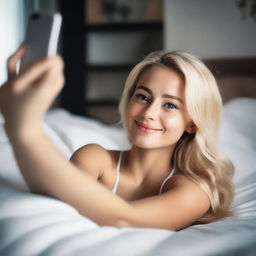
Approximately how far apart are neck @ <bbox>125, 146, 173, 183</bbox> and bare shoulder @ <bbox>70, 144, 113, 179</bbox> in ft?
0.20

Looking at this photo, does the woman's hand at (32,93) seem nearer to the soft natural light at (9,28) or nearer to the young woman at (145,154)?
the young woman at (145,154)

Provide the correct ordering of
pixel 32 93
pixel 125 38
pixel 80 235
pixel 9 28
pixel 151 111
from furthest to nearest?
pixel 125 38 → pixel 9 28 → pixel 151 111 → pixel 80 235 → pixel 32 93

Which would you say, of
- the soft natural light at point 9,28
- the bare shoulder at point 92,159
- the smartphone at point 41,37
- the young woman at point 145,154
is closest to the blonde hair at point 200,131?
the young woman at point 145,154

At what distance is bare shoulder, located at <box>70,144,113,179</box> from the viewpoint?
3.04ft

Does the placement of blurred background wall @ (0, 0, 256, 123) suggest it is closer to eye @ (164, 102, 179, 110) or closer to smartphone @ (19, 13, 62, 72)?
eye @ (164, 102, 179, 110)

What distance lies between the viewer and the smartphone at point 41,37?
23.1 inches

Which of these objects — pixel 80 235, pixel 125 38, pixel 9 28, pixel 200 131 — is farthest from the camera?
pixel 125 38

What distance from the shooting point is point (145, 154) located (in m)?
0.99

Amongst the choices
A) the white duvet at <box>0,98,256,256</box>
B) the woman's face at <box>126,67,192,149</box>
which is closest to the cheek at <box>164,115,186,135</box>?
the woman's face at <box>126,67,192,149</box>

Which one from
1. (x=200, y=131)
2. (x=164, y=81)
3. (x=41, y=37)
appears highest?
(x=41, y=37)

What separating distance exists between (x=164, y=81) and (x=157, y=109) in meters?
0.06

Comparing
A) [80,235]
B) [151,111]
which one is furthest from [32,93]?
[151,111]

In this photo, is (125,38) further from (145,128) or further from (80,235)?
(80,235)

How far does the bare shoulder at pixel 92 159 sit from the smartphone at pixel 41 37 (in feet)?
1.14
